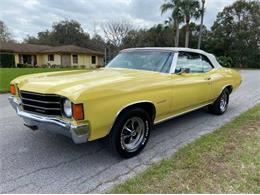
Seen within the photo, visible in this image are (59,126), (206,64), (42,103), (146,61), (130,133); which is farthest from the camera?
(206,64)

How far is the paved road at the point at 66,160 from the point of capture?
2797 mm

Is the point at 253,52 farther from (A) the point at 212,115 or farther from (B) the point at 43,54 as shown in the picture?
(A) the point at 212,115

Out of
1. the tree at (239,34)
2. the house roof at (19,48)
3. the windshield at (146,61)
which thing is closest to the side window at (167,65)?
the windshield at (146,61)

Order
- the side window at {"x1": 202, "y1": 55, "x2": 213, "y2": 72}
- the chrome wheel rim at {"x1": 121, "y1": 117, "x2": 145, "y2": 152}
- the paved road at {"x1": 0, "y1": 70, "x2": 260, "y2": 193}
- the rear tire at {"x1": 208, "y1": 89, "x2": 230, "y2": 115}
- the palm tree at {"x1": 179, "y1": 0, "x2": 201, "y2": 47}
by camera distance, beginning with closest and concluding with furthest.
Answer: the paved road at {"x1": 0, "y1": 70, "x2": 260, "y2": 193}
the chrome wheel rim at {"x1": 121, "y1": 117, "x2": 145, "y2": 152}
the side window at {"x1": 202, "y1": 55, "x2": 213, "y2": 72}
the rear tire at {"x1": 208, "y1": 89, "x2": 230, "y2": 115}
the palm tree at {"x1": 179, "y1": 0, "x2": 201, "y2": 47}

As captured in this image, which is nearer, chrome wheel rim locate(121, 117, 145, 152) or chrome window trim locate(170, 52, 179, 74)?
chrome wheel rim locate(121, 117, 145, 152)

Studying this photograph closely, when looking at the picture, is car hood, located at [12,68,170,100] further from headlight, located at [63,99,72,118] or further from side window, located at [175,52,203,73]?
side window, located at [175,52,203,73]

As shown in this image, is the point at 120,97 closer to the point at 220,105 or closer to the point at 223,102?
the point at 220,105

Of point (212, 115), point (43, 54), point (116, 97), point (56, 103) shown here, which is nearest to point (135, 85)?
point (116, 97)

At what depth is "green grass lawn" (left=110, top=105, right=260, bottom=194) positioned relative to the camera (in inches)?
106

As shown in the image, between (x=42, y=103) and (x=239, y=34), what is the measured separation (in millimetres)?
44982

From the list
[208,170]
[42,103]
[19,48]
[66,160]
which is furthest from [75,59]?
[208,170]

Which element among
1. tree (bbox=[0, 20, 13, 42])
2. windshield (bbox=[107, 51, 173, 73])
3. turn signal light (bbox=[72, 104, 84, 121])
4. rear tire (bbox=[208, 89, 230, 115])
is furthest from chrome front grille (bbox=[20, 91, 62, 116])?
tree (bbox=[0, 20, 13, 42])

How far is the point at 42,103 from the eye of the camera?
9.88ft

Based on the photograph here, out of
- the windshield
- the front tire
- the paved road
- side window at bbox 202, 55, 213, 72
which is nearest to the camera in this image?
the paved road
